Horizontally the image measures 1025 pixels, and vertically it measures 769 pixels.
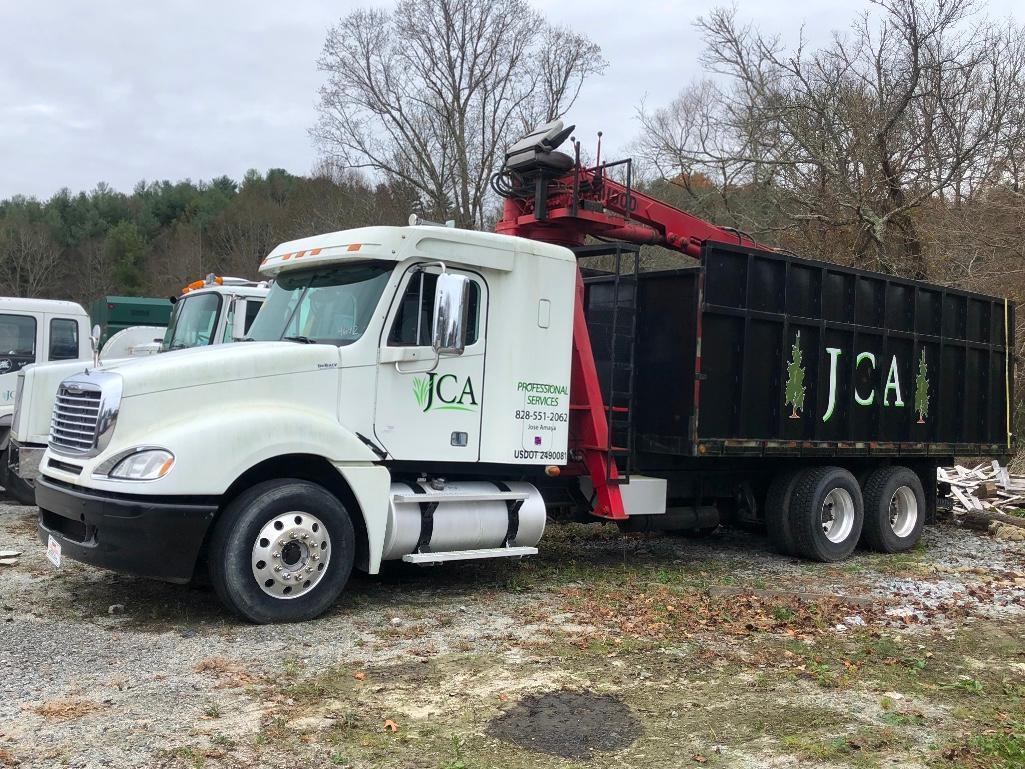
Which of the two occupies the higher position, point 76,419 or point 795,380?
point 795,380

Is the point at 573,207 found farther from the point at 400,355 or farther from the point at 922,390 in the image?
the point at 922,390

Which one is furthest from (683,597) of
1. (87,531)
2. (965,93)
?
(965,93)

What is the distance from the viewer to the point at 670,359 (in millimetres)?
8742

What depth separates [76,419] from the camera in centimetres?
652

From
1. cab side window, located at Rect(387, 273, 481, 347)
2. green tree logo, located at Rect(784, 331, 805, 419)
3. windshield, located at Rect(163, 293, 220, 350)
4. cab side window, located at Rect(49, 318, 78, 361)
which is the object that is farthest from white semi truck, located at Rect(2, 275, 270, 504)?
green tree logo, located at Rect(784, 331, 805, 419)

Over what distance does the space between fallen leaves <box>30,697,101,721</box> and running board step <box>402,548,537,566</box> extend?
2562 millimetres

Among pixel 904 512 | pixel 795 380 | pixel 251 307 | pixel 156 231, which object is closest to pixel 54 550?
pixel 251 307

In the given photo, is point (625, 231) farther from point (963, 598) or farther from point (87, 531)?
point (87, 531)

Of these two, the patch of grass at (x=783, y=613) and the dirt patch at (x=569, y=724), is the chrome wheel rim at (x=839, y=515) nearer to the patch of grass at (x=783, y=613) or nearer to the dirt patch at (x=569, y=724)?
the patch of grass at (x=783, y=613)

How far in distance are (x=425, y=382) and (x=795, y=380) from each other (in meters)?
3.95

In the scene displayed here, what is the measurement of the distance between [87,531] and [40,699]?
151 cm

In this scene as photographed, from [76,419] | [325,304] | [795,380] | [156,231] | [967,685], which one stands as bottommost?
[967,685]

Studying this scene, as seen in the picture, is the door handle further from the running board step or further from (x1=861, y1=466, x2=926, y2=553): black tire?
(x1=861, y1=466, x2=926, y2=553): black tire

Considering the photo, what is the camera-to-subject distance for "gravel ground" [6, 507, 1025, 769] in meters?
4.44
